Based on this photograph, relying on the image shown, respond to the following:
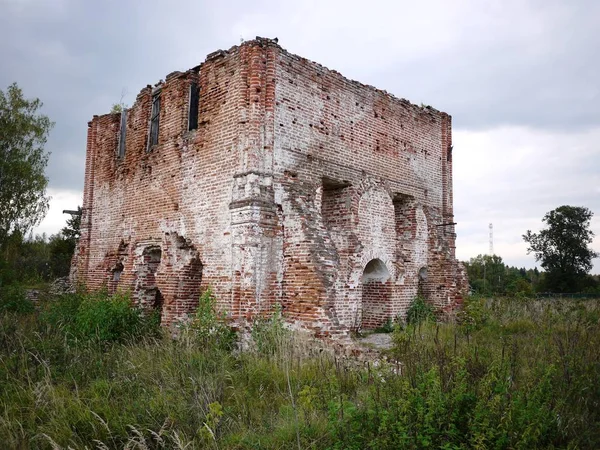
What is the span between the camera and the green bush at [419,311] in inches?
427

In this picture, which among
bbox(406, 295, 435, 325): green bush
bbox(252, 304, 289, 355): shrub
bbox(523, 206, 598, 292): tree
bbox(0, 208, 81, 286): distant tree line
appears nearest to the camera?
bbox(252, 304, 289, 355): shrub

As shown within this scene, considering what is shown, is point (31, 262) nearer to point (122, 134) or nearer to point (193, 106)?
point (122, 134)

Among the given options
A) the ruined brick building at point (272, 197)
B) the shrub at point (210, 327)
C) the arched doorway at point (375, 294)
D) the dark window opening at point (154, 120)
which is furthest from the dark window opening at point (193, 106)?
the arched doorway at point (375, 294)

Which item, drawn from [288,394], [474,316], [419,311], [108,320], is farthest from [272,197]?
[419,311]

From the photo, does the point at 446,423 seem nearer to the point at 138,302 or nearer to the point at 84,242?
the point at 138,302

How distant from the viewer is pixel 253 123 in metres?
8.52

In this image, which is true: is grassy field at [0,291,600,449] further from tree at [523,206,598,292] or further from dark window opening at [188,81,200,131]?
tree at [523,206,598,292]

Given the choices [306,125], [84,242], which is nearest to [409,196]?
[306,125]

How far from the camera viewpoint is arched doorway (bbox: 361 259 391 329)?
10.7 m

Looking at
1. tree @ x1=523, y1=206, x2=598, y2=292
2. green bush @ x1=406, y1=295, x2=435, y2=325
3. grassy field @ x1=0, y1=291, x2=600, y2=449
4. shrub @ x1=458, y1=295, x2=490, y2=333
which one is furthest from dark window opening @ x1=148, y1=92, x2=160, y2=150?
tree @ x1=523, y1=206, x2=598, y2=292

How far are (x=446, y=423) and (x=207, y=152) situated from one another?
23.7 ft

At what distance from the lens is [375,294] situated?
1082cm

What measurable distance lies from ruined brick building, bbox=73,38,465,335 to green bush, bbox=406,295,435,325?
34 cm

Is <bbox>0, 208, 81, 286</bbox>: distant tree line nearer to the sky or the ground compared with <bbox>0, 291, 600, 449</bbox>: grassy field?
nearer to the sky
